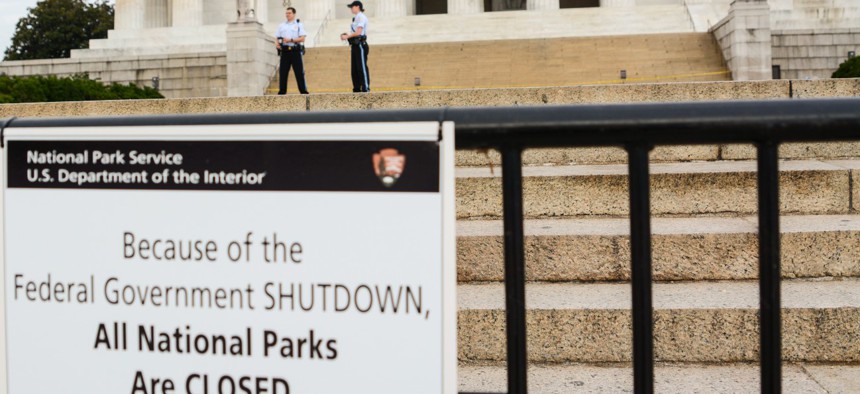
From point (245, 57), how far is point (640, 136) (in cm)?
2228

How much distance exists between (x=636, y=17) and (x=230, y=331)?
36.1m

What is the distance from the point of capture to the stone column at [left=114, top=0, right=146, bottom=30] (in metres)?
42.2

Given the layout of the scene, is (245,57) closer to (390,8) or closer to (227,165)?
(390,8)

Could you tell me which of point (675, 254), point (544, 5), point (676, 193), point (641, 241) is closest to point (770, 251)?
point (641, 241)

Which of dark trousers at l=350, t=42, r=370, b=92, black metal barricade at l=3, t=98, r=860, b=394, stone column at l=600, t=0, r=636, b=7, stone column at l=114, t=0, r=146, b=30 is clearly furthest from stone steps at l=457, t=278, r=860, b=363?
stone column at l=114, t=0, r=146, b=30

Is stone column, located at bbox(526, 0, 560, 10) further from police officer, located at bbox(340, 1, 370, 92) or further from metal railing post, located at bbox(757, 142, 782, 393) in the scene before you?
metal railing post, located at bbox(757, 142, 782, 393)

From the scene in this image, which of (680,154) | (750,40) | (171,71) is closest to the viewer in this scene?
(680,154)

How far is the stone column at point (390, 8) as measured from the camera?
39.9 meters

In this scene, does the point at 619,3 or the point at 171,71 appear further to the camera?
the point at 619,3

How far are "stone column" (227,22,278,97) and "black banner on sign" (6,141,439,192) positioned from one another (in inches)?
856

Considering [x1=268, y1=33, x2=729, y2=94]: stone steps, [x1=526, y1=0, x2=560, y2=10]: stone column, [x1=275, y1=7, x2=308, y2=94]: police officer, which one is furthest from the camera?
[x1=526, y1=0, x2=560, y2=10]: stone column

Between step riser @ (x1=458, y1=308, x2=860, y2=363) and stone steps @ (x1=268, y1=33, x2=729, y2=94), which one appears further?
stone steps @ (x1=268, y1=33, x2=729, y2=94)

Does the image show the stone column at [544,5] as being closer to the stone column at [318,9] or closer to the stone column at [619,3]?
the stone column at [619,3]

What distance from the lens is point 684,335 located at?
4168 millimetres
